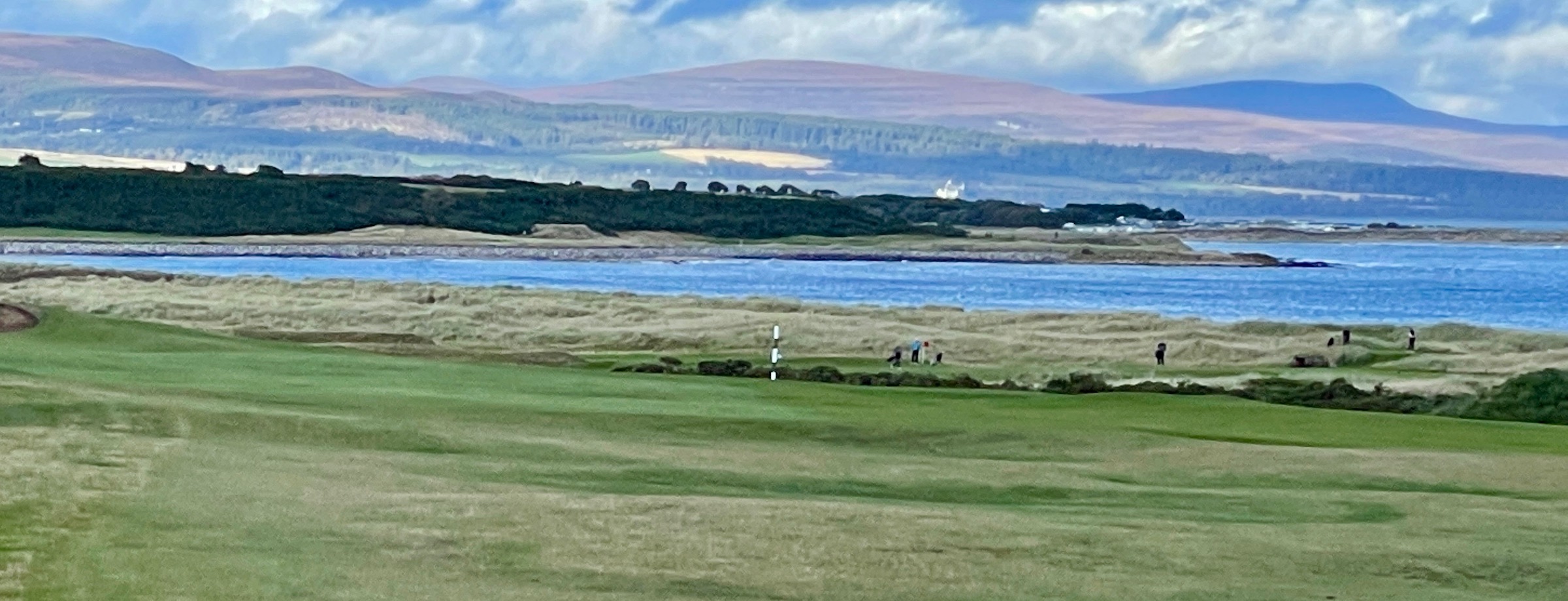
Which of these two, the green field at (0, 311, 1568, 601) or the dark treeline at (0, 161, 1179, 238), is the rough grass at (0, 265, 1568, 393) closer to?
the green field at (0, 311, 1568, 601)

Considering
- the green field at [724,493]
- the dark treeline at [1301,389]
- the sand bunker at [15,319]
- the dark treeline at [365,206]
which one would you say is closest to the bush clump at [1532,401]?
the dark treeline at [1301,389]

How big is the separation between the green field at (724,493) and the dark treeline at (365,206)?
112 metres

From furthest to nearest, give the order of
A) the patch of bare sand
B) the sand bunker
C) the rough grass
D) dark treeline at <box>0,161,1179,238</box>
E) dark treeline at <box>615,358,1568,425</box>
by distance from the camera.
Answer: dark treeline at <box>0,161,1179,238</box> < the patch of bare sand < the rough grass < the sand bunker < dark treeline at <box>615,358,1568,425</box>

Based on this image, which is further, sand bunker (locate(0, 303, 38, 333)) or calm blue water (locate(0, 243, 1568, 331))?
calm blue water (locate(0, 243, 1568, 331))

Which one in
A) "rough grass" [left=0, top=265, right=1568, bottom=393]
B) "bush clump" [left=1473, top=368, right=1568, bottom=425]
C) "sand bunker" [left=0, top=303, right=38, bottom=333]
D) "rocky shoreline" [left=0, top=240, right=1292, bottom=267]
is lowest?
"rocky shoreline" [left=0, top=240, right=1292, bottom=267]

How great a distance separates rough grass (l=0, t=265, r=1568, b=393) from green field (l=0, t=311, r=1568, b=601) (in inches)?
444

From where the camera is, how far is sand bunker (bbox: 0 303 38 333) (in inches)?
1222

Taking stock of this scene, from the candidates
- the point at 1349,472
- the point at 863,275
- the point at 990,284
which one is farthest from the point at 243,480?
the point at 863,275

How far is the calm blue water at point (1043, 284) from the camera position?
280ft

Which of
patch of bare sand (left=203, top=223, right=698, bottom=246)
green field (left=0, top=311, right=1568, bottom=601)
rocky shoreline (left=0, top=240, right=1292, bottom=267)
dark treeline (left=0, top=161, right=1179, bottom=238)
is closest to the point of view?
green field (left=0, top=311, right=1568, bottom=601)

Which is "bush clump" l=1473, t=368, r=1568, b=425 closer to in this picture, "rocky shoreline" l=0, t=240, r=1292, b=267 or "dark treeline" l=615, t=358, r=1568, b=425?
"dark treeline" l=615, t=358, r=1568, b=425

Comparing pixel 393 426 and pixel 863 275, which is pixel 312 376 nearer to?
pixel 393 426

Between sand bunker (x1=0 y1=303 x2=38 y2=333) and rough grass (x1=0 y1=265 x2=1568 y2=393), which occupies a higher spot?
sand bunker (x1=0 y1=303 x2=38 y2=333)

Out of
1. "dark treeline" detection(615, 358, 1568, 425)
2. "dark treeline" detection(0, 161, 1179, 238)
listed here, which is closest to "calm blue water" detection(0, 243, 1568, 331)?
"dark treeline" detection(0, 161, 1179, 238)
